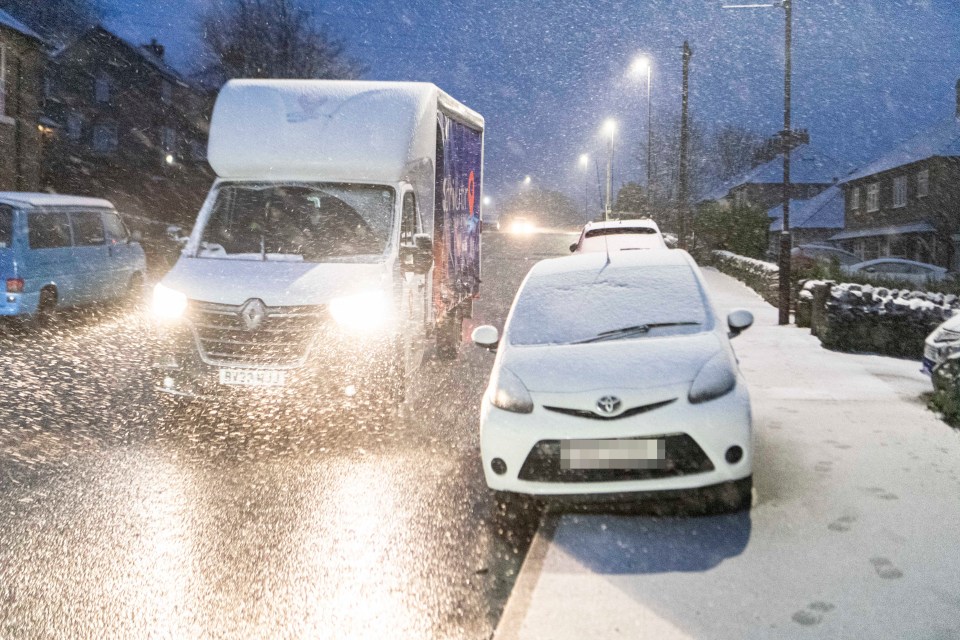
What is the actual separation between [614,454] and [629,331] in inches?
46.5

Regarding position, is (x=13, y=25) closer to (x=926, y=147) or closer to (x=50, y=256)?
(x=50, y=256)

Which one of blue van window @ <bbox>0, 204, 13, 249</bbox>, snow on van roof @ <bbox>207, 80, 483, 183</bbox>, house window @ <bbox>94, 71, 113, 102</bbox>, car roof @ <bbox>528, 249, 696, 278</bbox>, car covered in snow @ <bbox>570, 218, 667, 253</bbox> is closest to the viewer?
car roof @ <bbox>528, 249, 696, 278</bbox>

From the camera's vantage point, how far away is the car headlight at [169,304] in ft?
25.2

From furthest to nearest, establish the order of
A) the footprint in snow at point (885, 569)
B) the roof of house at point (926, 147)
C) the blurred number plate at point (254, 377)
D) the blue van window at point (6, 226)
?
the roof of house at point (926, 147) < the blue van window at point (6, 226) < the blurred number plate at point (254, 377) < the footprint in snow at point (885, 569)

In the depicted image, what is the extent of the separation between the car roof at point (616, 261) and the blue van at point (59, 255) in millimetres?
9249

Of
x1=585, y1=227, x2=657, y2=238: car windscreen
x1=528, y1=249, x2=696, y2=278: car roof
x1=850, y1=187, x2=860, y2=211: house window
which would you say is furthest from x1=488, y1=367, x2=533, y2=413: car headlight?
x1=850, y1=187, x2=860, y2=211: house window

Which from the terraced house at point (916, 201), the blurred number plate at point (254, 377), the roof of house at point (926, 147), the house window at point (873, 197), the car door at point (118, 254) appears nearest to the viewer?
the blurred number plate at point (254, 377)

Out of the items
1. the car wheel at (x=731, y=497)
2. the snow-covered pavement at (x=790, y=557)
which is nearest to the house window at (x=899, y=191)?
the snow-covered pavement at (x=790, y=557)

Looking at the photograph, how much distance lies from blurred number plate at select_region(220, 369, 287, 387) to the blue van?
745cm

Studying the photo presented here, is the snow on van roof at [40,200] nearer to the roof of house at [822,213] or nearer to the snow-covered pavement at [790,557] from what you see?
the snow-covered pavement at [790,557]

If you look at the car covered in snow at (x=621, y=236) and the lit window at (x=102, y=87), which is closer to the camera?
the car covered in snow at (x=621, y=236)

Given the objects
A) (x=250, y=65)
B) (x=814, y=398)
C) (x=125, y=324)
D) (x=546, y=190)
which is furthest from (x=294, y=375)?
(x=546, y=190)

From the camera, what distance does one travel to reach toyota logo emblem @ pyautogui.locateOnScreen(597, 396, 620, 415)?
5281 millimetres

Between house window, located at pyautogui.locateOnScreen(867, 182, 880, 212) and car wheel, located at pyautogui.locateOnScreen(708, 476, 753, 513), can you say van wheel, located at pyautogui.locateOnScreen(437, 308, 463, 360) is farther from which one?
house window, located at pyautogui.locateOnScreen(867, 182, 880, 212)
